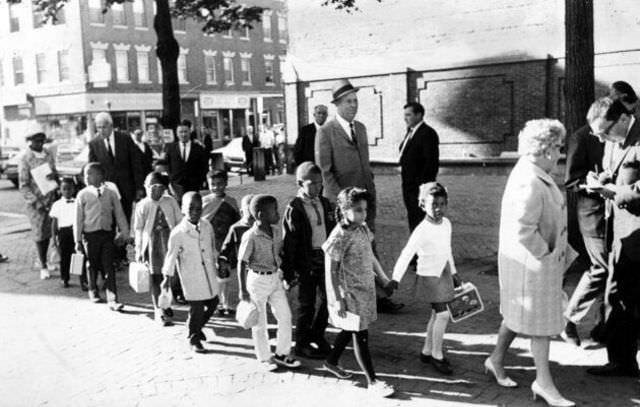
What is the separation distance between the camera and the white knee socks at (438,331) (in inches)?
199

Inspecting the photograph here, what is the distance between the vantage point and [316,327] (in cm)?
564

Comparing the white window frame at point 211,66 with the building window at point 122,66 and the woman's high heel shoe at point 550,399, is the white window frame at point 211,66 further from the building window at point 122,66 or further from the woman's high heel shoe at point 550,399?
the woman's high heel shoe at point 550,399

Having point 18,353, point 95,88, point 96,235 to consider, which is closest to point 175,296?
point 96,235

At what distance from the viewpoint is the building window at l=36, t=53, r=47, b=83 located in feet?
131

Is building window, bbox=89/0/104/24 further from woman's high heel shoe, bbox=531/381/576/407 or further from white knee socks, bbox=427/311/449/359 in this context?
woman's high heel shoe, bbox=531/381/576/407

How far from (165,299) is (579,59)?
203 inches

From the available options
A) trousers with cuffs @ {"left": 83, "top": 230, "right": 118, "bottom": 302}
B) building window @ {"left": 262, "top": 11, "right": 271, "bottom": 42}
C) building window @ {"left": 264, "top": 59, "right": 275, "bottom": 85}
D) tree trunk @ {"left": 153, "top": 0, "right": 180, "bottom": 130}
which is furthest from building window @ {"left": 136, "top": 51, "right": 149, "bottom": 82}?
trousers with cuffs @ {"left": 83, "top": 230, "right": 118, "bottom": 302}

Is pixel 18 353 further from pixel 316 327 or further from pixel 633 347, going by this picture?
pixel 633 347

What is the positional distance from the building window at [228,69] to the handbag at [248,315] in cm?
4341

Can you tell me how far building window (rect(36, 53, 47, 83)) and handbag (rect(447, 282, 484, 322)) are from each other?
131 feet

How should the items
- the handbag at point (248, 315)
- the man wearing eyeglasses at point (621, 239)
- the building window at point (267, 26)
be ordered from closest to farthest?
the man wearing eyeglasses at point (621, 239), the handbag at point (248, 315), the building window at point (267, 26)

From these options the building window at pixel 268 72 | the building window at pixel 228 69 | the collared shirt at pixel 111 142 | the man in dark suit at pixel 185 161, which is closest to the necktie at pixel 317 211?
the man in dark suit at pixel 185 161

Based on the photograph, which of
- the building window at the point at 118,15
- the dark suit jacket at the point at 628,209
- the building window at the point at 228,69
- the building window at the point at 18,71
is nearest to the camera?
the dark suit jacket at the point at 628,209

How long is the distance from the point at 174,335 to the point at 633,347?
399 centimetres
